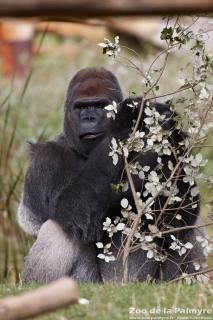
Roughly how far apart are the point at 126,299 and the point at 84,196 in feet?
5.32

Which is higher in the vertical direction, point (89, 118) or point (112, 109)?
point (89, 118)

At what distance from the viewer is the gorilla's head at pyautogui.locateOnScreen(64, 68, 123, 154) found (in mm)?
6113

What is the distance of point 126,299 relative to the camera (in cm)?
428

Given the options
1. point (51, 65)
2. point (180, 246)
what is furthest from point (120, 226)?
point (51, 65)

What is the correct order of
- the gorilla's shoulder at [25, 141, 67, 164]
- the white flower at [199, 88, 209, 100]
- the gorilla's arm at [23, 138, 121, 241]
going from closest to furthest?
1. the white flower at [199, 88, 209, 100]
2. the gorilla's arm at [23, 138, 121, 241]
3. the gorilla's shoulder at [25, 141, 67, 164]

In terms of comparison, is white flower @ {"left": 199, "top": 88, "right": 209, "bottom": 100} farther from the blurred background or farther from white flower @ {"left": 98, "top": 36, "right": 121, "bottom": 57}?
the blurred background

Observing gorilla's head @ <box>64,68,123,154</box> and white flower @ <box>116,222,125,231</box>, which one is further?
gorilla's head @ <box>64,68,123,154</box>

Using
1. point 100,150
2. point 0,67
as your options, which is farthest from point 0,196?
point 0,67

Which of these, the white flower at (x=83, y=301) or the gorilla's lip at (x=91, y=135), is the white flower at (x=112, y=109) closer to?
the gorilla's lip at (x=91, y=135)

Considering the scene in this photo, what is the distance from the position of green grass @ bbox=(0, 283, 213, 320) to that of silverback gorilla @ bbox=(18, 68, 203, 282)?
113 centimetres

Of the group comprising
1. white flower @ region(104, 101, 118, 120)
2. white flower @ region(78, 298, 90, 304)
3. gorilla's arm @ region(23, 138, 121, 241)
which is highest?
white flower @ region(104, 101, 118, 120)

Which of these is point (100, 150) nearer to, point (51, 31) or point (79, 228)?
point (79, 228)

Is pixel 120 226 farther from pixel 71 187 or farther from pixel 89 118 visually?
pixel 89 118

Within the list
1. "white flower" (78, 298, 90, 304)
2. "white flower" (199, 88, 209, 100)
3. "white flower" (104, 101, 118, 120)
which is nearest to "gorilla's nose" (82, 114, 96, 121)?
"white flower" (104, 101, 118, 120)
